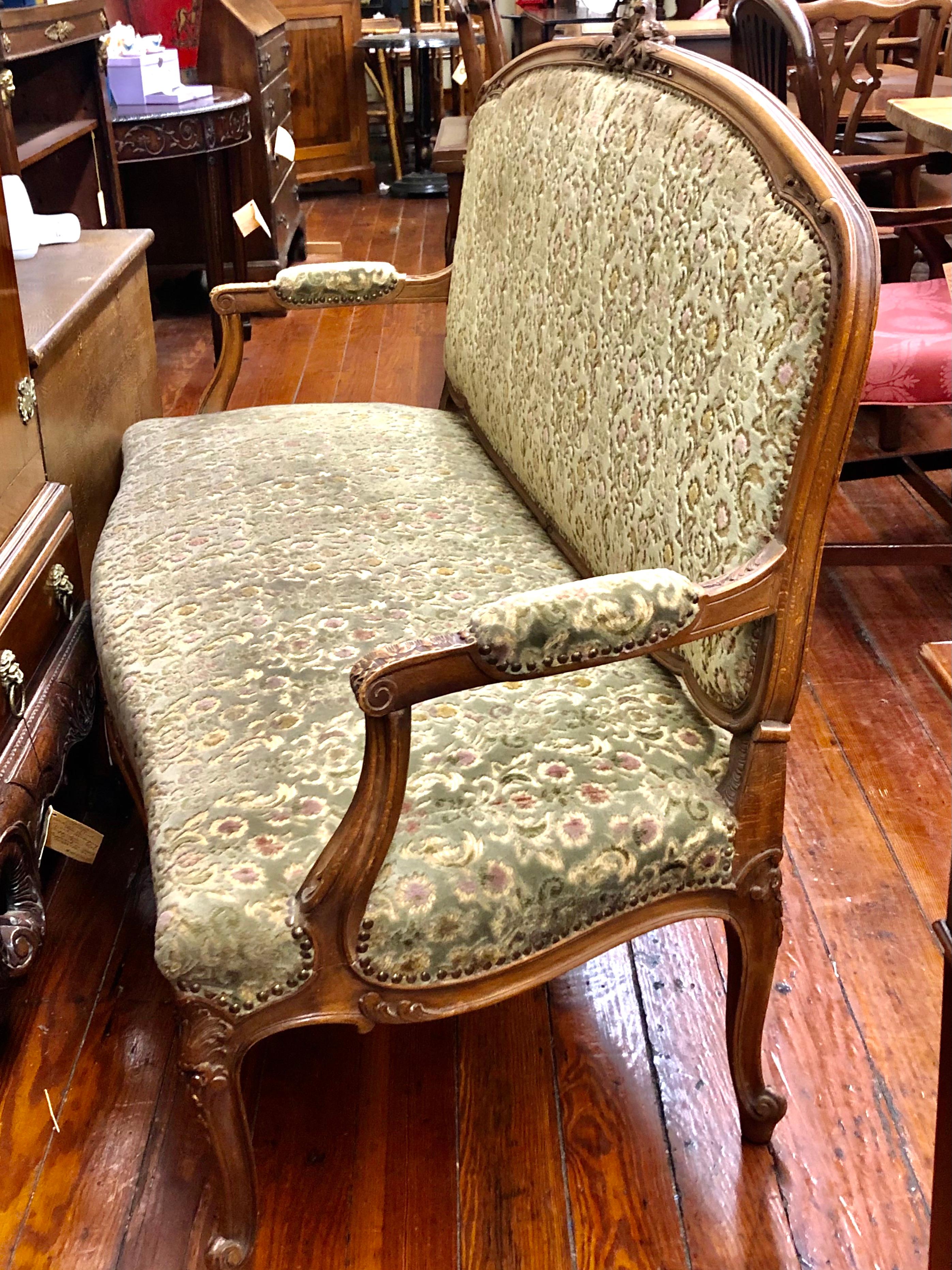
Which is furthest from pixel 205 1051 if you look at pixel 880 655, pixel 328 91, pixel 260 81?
pixel 328 91

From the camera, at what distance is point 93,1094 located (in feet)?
5.41

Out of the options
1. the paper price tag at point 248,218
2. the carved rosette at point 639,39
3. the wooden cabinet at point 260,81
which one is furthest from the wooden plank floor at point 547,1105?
the wooden cabinet at point 260,81

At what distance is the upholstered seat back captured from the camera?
1240 mm

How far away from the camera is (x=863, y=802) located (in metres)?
2.18

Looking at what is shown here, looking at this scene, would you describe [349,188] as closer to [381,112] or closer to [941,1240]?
[381,112]

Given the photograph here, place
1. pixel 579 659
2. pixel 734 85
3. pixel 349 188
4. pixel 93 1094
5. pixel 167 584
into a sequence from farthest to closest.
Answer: pixel 349 188 < pixel 167 584 < pixel 93 1094 < pixel 734 85 < pixel 579 659

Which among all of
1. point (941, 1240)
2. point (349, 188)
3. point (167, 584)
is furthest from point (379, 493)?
point (349, 188)

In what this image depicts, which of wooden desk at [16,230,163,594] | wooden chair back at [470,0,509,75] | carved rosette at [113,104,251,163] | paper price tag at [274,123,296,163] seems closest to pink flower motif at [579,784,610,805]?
wooden desk at [16,230,163,594]

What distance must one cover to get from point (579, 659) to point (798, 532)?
0.88ft

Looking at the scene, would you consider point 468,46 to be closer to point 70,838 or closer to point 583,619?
point 70,838

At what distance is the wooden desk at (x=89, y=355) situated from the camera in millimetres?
1926

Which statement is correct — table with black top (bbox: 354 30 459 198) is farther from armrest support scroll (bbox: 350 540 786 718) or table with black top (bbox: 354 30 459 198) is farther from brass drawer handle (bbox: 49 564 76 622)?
armrest support scroll (bbox: 350 540 786 718)

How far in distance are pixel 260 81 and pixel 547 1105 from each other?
4.17 metres

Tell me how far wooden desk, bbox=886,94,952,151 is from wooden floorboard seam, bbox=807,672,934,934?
121 cm
